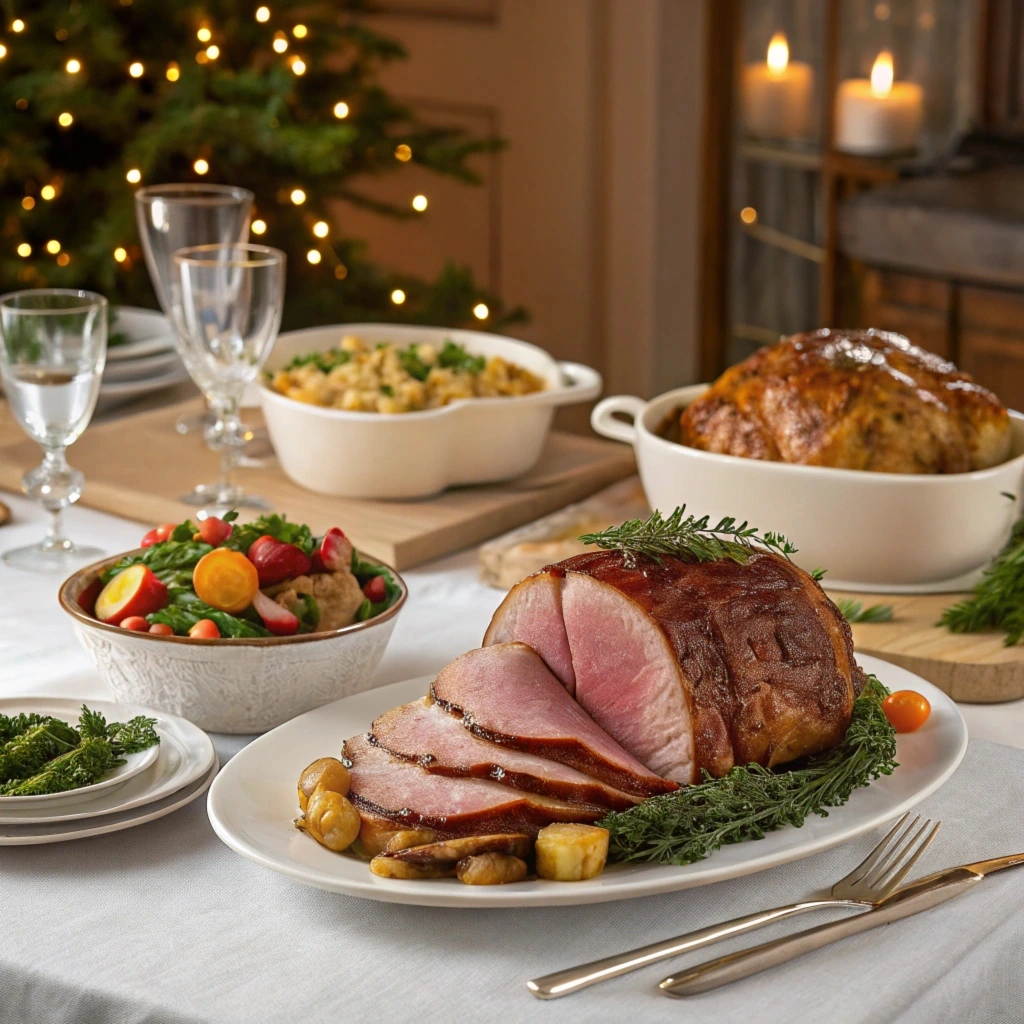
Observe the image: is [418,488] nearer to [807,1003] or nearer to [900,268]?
[807,1003]

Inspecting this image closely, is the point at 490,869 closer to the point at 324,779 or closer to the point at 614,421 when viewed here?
the point at 324,779

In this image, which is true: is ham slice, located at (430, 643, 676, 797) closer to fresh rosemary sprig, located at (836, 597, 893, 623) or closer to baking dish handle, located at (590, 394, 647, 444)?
fresh rosemary sprig, located at (836, 597, 893, 623)

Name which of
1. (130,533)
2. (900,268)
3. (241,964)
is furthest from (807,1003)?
(900,268)

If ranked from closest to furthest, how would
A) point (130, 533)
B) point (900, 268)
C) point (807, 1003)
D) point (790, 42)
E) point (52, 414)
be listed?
point (807, 1003), point (52, 414), point (130, 533), point (900, 268), point (790, 42)

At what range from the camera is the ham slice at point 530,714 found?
3.71 feet

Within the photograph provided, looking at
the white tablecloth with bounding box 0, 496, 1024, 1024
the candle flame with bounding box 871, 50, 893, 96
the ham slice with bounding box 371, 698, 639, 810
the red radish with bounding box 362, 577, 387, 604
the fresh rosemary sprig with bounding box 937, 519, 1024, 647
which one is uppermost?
the candle flame with bounding box 871, 50, 893, 96

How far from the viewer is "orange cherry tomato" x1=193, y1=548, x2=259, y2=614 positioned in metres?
1.38

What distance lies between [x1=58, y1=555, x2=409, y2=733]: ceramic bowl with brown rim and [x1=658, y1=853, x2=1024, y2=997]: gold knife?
51 centimetres

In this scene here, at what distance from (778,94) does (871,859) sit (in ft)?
13.3

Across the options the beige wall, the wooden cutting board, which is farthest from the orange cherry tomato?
the beige wall

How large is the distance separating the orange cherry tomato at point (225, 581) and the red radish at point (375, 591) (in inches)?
5.7

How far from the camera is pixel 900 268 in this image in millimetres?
4344

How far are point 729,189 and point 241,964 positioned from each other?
4.33 m

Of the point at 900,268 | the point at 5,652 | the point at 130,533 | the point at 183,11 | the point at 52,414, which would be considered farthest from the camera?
the point at 900,268
